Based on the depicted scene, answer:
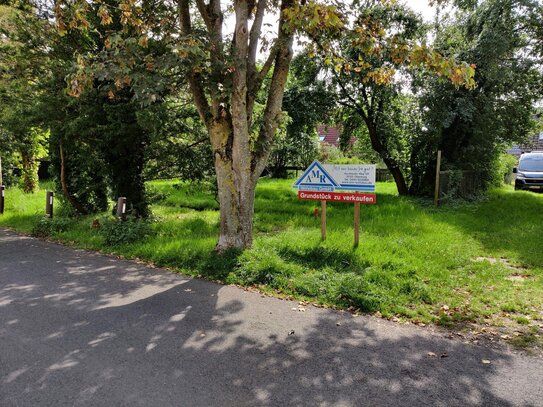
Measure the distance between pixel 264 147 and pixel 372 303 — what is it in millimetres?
3523

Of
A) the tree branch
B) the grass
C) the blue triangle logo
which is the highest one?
the tree branch

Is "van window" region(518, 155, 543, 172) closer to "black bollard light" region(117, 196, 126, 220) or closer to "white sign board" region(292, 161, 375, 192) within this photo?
"white sign board" region(292, 161, 375, 192)

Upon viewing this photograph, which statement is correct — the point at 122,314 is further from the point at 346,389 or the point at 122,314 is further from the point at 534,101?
the point at 534,101

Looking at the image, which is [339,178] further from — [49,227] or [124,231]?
[49,227]

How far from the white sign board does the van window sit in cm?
1593

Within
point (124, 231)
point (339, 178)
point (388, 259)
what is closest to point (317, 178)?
point (339, 178)

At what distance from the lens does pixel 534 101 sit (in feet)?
48.1

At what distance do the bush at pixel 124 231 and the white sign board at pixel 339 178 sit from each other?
3580mm

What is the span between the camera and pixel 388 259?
650 centimetres

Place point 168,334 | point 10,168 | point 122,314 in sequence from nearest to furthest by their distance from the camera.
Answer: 1. point 168,334
2. point 122,314
3. point 10,168

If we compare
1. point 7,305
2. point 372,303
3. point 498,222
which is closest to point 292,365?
point 372,303

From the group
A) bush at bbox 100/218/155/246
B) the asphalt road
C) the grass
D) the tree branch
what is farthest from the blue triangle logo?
bush at bbox 100/218/155/246

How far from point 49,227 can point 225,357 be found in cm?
823

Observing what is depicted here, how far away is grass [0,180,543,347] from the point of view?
16.8ft
